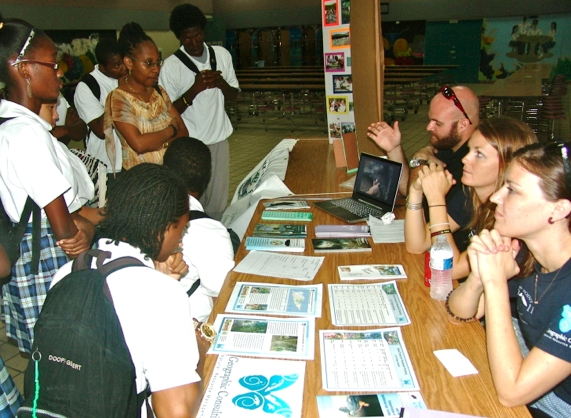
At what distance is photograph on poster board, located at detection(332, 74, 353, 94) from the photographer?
3918mm

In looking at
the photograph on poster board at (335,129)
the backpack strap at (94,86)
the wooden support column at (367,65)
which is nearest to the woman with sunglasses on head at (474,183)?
the wooden support column at (367,65)

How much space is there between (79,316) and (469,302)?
1145 mm

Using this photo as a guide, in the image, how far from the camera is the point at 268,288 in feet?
5.85

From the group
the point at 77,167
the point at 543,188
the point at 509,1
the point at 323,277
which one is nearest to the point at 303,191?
the point at 323,277

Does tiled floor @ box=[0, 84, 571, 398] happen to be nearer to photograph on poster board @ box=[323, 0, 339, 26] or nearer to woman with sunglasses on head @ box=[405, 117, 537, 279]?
photograph on poster board @ box=[323, 0, 339, 26]

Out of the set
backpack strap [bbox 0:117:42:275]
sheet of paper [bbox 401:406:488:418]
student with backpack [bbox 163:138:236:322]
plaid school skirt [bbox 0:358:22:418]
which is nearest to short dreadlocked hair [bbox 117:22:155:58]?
student with backpack [bbox 163:138:236:322]

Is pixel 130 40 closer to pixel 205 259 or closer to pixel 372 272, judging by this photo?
pixel 205 259

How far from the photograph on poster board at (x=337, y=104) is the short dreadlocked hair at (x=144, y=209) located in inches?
113

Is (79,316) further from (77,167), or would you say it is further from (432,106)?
(432,106)

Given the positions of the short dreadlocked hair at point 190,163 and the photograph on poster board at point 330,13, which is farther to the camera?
the photograph on poster board at point 330,13

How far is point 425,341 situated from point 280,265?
717 millimetres

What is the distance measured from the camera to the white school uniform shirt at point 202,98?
3.45 metres

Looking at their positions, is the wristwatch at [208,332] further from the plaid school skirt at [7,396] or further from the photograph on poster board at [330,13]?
the photograph on poster board at [330,13]

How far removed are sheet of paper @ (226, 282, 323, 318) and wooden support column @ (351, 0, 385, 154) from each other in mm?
1644
